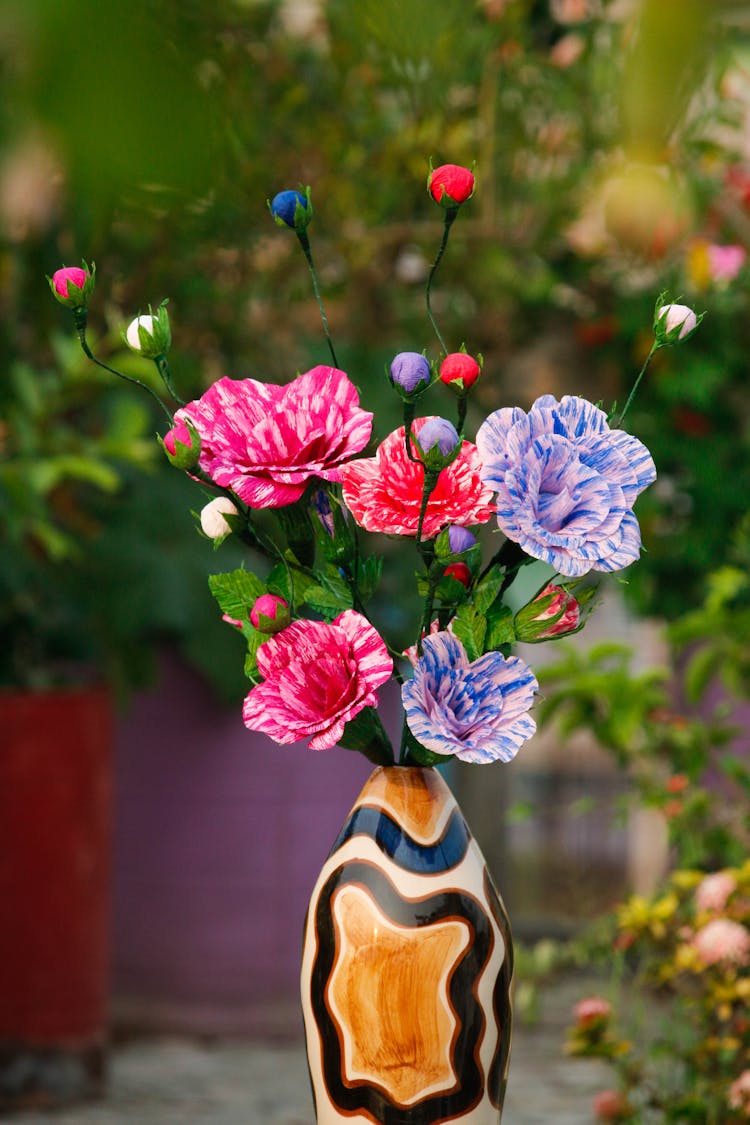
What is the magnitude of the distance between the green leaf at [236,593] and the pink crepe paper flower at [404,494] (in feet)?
0.30

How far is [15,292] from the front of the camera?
2914 mm

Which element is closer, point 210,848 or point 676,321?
point 676,321

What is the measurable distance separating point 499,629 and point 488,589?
1.2 inches

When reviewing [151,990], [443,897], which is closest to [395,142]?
[151,990]

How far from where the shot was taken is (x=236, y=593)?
974 millimetres

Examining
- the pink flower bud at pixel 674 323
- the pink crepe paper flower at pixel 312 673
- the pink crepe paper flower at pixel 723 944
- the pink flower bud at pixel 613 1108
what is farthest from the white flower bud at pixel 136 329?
the pink flower bud at pixel 613 1108

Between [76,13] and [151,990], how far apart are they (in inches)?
127

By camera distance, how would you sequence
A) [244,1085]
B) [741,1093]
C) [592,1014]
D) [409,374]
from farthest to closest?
[244,1085], [592,1014], [741,1093], [409,374]

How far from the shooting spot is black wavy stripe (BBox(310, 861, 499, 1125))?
920mm

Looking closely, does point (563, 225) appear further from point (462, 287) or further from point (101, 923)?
point (101, 923)

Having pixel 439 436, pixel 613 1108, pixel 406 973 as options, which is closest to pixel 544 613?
pixel 439 436

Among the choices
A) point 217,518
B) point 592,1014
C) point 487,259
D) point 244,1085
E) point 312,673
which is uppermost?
point 487,259

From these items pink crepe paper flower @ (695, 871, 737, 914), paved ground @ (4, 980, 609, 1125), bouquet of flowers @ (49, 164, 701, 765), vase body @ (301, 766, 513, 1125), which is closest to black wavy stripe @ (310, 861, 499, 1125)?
vase body @ (301, 766, 513, 1125)

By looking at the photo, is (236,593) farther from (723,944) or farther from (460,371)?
(723,944)
